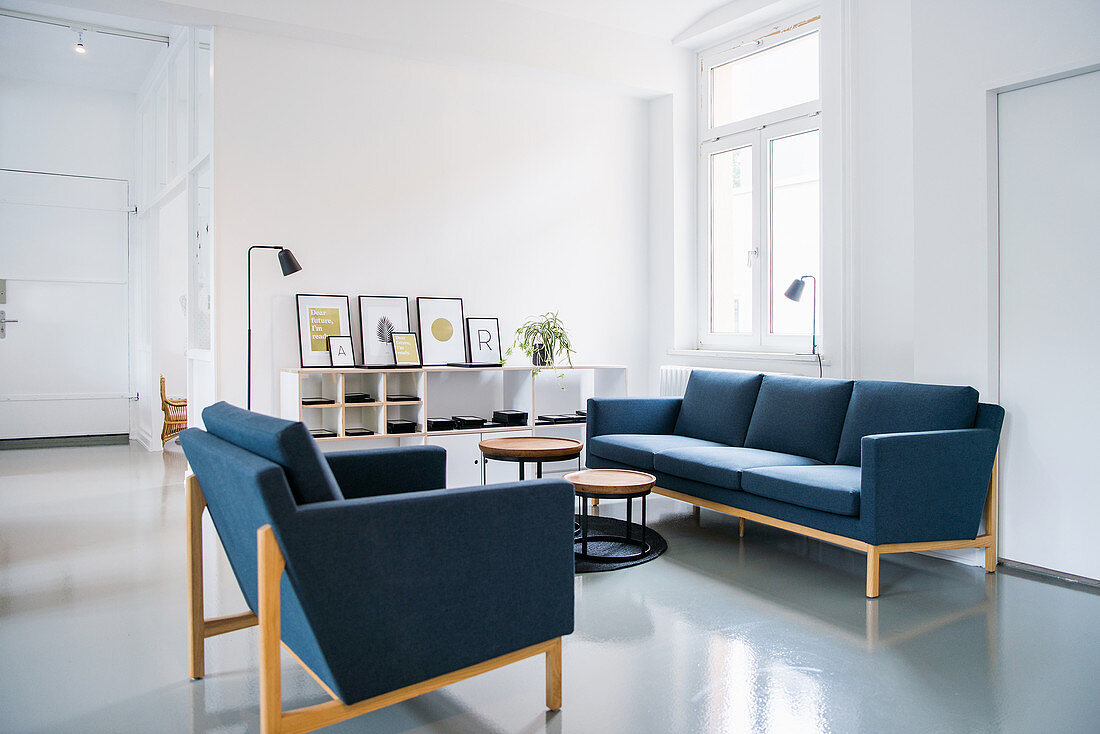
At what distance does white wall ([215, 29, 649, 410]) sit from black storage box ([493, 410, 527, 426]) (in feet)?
2.38

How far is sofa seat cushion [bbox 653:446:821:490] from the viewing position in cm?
435

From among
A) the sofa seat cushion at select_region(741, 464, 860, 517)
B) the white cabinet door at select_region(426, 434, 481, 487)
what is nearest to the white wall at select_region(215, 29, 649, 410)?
the white cabinet door at select_region(426, 434, 481, 487)

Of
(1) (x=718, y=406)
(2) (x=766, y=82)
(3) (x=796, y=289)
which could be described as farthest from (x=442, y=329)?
(2) (x=766, y=82)

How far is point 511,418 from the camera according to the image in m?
5.94

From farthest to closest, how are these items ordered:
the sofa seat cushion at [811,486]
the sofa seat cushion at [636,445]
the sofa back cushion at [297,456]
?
1. the sofa seat cushion at [636,445]
2. the sofa seat cushion at [811,486]
3. the sofa back cushion at [297,456]

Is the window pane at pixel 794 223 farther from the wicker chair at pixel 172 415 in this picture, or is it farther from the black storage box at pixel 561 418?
the wicker chair at pixel 172 415

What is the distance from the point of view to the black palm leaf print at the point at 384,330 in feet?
18.9

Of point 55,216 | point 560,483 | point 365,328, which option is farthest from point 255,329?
point 55,216

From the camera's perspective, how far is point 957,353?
4.24m

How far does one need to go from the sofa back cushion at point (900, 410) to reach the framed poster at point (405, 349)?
9.78 feet

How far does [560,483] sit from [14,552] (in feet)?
11.6

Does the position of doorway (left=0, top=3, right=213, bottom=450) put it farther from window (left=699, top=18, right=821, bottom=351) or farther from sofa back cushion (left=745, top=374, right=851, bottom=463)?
sofa back cushion (left=745, top=374, right=851, bottom=463)

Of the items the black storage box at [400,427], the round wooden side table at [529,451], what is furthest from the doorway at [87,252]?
the round wooden side table at [529,451]

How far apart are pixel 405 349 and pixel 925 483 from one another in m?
3.56
